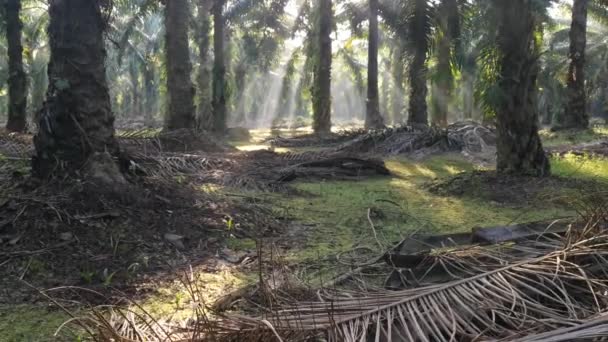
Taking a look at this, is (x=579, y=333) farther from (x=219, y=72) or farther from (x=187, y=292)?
(x=219, y=72)

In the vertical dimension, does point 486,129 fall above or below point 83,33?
below

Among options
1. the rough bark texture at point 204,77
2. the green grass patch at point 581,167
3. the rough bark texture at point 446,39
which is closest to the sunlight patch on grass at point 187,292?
the green grass patch at point 581,167

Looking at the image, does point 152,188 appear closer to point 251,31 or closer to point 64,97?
point 64,97

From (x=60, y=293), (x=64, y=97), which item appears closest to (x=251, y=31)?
(x=64, y=97)

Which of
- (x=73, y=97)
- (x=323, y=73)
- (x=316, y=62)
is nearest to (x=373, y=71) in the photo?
(x=323, y=73)

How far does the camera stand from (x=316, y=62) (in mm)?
18219

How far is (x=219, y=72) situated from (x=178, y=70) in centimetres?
705

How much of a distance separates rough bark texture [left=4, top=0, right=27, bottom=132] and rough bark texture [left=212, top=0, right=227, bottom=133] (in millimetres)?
6930

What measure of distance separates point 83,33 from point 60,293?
229cm

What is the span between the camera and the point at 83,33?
4.52 metres

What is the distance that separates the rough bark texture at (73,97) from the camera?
4.36 meters

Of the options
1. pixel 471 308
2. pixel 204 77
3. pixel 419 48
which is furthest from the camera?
pixel 204 77

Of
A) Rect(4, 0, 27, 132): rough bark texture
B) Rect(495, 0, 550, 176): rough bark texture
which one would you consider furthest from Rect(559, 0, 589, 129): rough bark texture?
Rect(4, 0, 27, 132): rough bark texture

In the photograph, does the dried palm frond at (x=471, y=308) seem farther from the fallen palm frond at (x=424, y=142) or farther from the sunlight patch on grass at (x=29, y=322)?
the fallen palm frond at (x=424, y=142)
